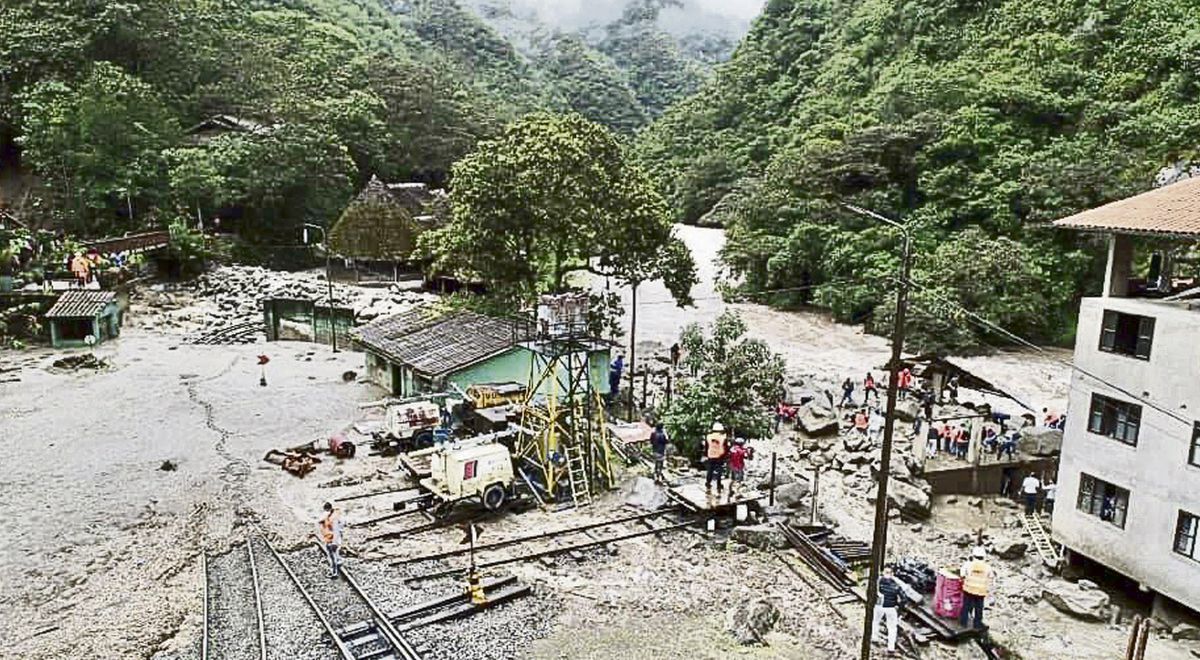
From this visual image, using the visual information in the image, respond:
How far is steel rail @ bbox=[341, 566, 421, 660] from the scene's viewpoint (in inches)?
541

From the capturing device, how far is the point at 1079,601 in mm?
17594

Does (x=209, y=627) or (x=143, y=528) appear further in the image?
(x=143, y=528)

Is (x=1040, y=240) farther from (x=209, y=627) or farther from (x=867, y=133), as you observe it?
(x=209, y=627)

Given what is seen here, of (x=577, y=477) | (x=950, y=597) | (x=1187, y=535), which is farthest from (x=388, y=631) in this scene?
(x=1187, y=535)

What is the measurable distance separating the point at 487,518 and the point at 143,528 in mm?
7807

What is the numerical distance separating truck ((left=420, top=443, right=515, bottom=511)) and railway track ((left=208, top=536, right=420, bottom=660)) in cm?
307

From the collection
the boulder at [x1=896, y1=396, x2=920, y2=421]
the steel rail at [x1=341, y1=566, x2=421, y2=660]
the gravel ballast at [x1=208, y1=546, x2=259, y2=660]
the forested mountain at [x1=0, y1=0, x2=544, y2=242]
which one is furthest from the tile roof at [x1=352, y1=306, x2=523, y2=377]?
the forested mountain at [x1=0, y1=0, x2=544, y2=242]

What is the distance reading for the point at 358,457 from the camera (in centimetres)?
2398

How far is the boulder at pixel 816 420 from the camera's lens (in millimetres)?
29016

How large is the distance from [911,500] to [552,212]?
15.0 meters

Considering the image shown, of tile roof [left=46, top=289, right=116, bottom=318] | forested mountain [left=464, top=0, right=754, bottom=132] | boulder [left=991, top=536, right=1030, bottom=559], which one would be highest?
forested mountain [left=464, top=0, right=754, bottom=132]

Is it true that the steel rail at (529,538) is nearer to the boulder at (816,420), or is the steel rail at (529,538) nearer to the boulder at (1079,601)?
the boulder at (1079,601)

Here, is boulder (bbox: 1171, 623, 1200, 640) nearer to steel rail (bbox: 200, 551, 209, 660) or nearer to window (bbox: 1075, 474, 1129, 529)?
window (bbox: 1075, 474, 1129, 529)

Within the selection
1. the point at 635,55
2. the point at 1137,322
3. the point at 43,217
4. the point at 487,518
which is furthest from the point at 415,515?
the point at 635,55
